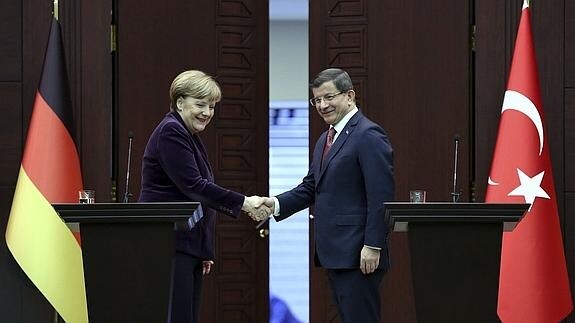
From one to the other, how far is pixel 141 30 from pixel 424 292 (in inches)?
105

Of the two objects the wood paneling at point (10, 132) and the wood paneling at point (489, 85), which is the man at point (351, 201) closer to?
the wood paneling at point (489, 85)

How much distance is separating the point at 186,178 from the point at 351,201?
2.19 ft

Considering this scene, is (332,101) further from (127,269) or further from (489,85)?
(489,85)

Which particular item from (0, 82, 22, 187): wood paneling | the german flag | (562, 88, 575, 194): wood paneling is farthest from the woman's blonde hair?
(562, 88, 575, 194): wood paneling

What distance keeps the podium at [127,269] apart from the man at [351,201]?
2.26 feet

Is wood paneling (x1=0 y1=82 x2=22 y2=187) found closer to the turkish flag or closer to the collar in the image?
the collar

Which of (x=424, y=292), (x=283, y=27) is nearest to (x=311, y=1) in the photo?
(x=424, y=292)

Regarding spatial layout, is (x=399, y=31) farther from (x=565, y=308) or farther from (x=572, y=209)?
(x=565, y=308)

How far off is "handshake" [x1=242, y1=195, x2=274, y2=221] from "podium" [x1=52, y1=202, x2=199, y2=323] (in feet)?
2.64

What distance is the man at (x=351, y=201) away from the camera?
4.46 metres

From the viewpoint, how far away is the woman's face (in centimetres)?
457

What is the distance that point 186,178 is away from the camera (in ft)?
14.8

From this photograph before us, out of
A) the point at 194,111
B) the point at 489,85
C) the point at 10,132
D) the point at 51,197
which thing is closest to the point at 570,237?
the point at 489,85

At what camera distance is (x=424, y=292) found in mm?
4156
